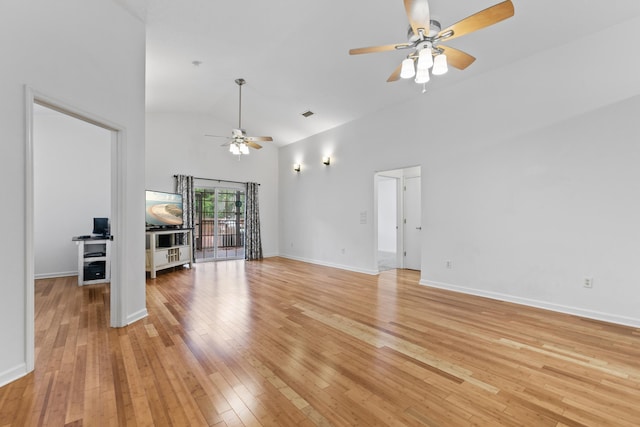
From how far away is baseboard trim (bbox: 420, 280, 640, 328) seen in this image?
3.15 m

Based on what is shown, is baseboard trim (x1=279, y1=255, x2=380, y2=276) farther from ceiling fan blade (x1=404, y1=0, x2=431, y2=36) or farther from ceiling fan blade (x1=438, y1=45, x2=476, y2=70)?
ceiling fan blade (x1=404, y1=0, x2=431, y2=36)

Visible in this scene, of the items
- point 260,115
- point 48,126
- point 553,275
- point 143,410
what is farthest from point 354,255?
point 48,126

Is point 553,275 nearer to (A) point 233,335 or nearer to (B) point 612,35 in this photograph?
(B) point 612,35

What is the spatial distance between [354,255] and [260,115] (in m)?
3.94

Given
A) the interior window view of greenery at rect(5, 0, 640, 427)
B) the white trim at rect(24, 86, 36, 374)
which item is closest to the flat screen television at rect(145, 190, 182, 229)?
the interior window view of greenery at rect(5, 0, 640, 427)

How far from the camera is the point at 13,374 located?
2035 millimetres

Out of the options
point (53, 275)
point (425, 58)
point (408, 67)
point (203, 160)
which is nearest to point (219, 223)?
point (203, 160)

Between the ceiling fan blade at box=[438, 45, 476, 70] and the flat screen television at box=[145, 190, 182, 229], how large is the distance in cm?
566

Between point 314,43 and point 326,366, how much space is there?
13.2ft

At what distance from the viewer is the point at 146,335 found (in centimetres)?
282

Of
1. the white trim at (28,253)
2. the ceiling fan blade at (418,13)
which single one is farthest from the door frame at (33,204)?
the ceiling fan blade at (418,13)

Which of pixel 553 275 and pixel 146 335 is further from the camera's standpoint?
pixel 553 275

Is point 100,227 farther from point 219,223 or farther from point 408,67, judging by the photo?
point 408,67

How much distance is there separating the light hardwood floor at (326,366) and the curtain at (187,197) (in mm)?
3004
